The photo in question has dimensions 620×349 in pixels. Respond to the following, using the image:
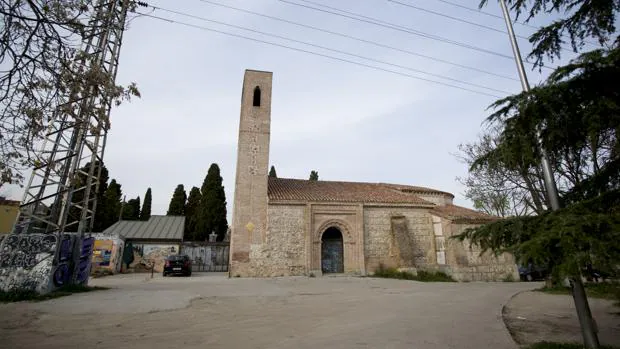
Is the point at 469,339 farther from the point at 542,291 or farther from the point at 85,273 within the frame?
the point at 85,273

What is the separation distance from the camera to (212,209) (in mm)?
36188

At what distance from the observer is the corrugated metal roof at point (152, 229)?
25.2m

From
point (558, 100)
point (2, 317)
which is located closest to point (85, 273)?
point (2, 317)

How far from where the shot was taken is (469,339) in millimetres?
5121

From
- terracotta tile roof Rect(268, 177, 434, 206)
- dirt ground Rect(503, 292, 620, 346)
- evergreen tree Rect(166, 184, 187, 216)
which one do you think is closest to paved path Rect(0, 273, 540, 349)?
dirt ground Rect(503, 292, 620, 346)

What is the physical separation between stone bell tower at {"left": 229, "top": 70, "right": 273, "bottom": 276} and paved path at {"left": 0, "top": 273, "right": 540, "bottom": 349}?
8579 mm

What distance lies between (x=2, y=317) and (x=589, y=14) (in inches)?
479

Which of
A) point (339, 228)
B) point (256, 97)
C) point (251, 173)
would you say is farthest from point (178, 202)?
point (339, 228)

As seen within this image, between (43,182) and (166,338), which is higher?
(43,182)

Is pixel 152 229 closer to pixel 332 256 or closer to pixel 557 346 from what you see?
pixel 332 256

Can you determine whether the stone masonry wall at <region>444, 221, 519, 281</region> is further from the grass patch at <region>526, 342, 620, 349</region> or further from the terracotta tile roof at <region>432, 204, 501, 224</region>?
the grass patch at <region>526, 342, 620, 349</region>

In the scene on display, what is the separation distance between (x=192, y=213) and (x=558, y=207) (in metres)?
41.1

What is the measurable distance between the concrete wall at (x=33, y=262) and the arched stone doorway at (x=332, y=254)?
13465 mm

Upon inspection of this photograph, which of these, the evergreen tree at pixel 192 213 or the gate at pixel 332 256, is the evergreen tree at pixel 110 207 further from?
the gate at pixel 332 256
